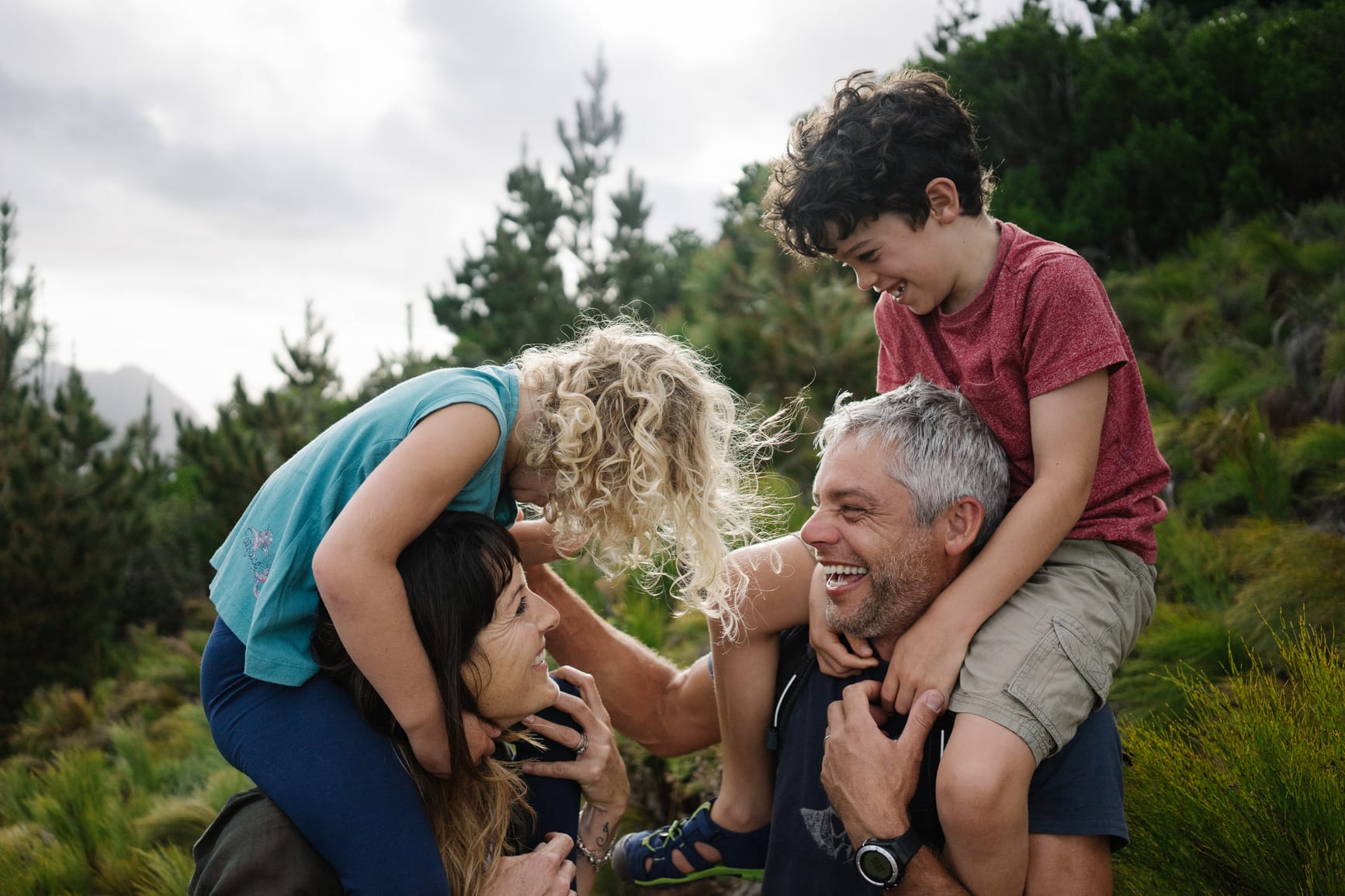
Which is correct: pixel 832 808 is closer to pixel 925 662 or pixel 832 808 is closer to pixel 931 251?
pixel 925 662

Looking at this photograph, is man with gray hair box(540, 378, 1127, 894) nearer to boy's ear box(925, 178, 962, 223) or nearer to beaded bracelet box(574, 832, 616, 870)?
beaded bracelet box(574, 832, 616, 870)

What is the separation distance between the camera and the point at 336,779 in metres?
2.06

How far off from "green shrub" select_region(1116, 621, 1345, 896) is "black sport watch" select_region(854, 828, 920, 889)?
0.53 meters

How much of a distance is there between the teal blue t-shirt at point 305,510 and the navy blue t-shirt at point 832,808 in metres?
0.97

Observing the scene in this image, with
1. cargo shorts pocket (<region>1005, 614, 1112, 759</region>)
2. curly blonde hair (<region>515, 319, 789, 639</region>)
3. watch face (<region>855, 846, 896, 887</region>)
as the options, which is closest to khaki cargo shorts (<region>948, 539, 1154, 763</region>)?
cargo shorts pocket (<region>1005, 614, 1112, 759</region>)

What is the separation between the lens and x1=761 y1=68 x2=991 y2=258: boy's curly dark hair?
2.42 m

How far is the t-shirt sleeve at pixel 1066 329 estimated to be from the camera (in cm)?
216

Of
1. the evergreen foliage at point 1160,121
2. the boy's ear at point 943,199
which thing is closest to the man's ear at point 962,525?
the boy's ear at point 943,199

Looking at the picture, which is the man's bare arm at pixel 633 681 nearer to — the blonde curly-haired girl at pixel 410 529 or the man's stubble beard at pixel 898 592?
the blonde curly-haired girl at pixel 410 529

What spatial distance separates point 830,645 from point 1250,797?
35.7 inches

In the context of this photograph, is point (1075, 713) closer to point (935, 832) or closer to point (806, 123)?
point (935, 832)

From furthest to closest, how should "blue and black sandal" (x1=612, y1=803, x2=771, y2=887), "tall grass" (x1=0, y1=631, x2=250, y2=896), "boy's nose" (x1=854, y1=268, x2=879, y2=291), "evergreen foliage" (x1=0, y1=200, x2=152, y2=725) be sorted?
"evergreen foliage" (x1=0, y1=200, x2=152, y2=725), "tall grass" (x1=0, y1=631, x2=250, y2=896), "blue and black sandal" (x1=612, y1=803, x2=771, y2=887), "boy's nose" (x1=854, y1=268, x2=879, y2=291)

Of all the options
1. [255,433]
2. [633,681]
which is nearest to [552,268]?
[255,433]

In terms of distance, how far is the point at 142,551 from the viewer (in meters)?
11.9
